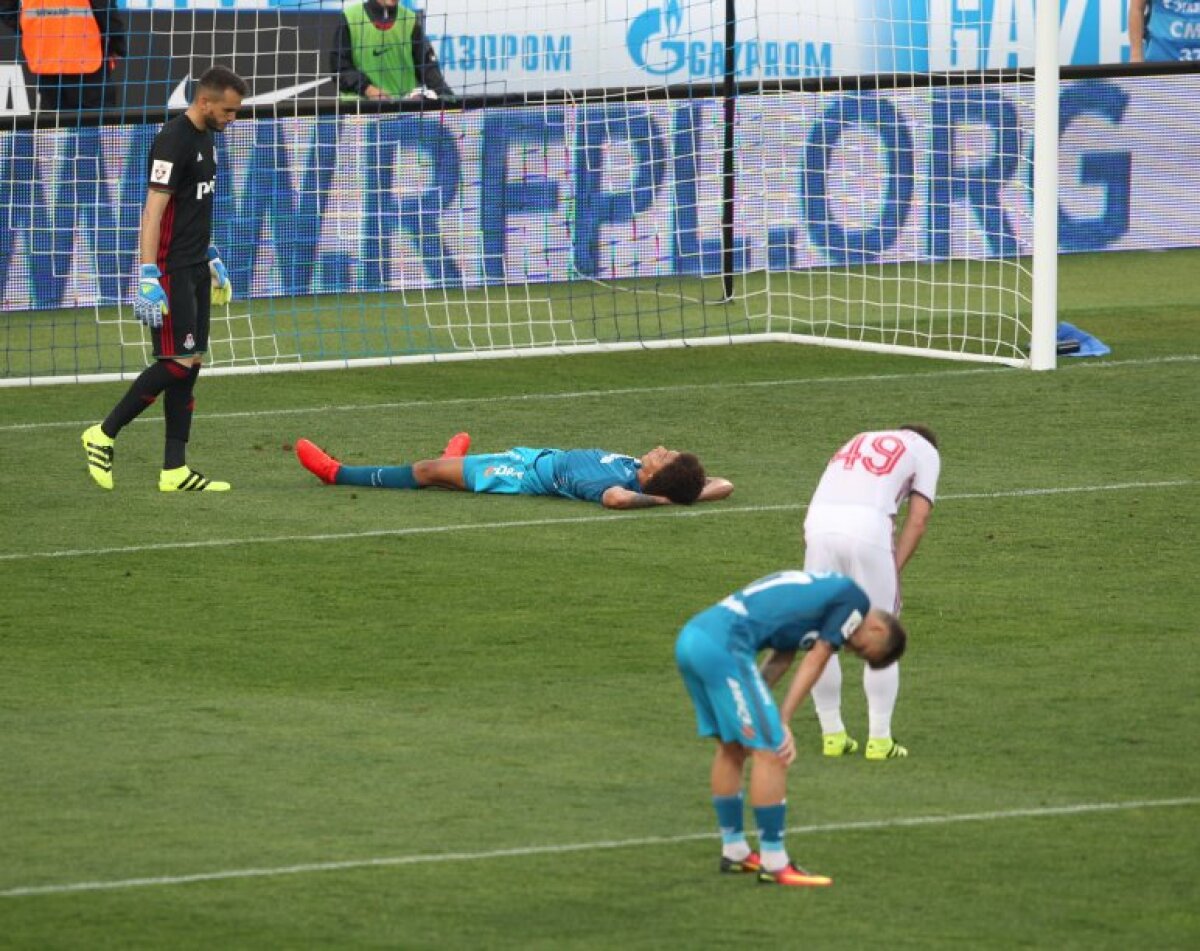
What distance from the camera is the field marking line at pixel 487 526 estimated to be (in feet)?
42.0

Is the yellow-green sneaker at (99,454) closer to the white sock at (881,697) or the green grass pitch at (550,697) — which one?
the green grass pitch at (550,697)

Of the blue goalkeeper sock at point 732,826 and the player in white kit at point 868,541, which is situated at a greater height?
the player in white kit at point 868,541

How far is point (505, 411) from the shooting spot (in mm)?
17031

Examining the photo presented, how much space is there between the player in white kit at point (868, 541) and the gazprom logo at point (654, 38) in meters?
14.9

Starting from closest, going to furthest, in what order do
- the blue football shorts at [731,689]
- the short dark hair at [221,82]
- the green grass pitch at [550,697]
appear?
the green grass pitch at [550,697], the blue football shorts at [731,689], the short dark hair at [221,82]

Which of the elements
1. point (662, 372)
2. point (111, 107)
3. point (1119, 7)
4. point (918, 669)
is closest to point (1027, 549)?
point (918, 669)

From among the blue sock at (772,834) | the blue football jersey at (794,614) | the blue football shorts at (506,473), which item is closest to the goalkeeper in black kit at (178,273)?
the blue football shorts at (506,473)

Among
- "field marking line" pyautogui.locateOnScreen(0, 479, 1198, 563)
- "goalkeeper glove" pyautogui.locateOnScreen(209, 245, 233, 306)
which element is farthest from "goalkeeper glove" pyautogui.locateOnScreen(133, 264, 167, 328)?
"field marking line" pyautogui.locateOnScreen(0, 479, 1198, 563)

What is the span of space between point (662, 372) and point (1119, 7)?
35.3 feet

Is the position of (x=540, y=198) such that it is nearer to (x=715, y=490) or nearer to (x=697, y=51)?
(x=697, y=51)

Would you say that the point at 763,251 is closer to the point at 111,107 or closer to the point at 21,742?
the point at 111,107

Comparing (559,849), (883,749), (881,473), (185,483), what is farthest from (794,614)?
(185,483)

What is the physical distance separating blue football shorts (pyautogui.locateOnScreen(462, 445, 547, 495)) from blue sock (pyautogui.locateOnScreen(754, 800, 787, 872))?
21.7 ft

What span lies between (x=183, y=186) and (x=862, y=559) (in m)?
6.25
